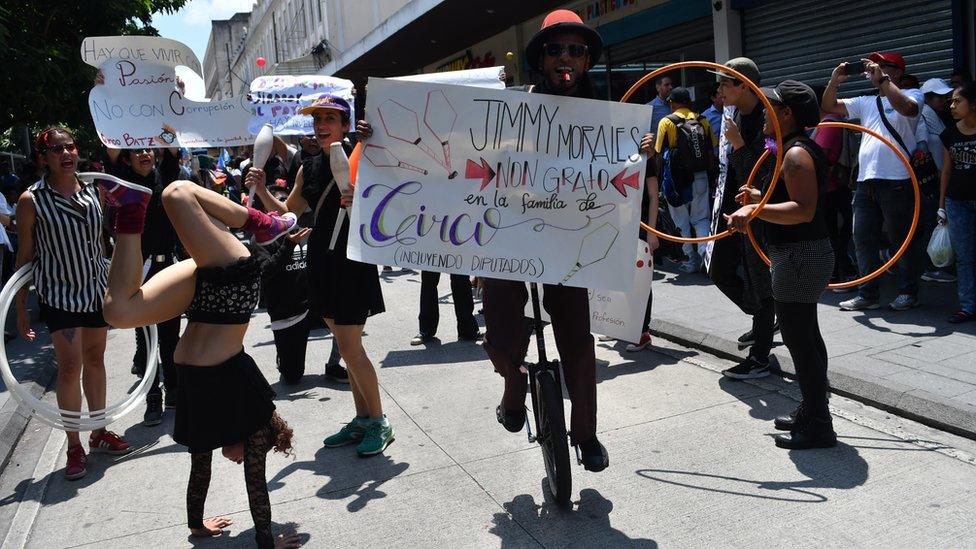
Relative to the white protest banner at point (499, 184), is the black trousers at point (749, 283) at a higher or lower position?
lower

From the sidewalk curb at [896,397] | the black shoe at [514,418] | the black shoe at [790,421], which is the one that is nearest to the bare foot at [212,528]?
the black shoe at [514,418]

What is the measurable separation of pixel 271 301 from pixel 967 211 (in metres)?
5.76

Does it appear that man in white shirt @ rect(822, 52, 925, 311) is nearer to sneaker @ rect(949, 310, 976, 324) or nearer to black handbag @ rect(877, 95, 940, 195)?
black handbag @ rect(877, 95, 940, 195)

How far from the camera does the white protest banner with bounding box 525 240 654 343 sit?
21.6 ft

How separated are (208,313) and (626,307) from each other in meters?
3.81

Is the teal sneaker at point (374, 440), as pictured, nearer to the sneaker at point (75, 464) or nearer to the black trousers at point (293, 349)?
the sneaker at point (75, 464)

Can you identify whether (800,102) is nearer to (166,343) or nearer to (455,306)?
(455,306)

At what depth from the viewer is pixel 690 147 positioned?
899cm

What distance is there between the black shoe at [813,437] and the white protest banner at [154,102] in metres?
4.79

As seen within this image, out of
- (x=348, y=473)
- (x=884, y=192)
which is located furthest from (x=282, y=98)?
(x=884, y=192)

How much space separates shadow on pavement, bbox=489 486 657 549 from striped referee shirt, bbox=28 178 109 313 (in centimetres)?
292

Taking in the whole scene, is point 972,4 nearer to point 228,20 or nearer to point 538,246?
point 538,246

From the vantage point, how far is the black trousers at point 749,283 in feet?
19.0

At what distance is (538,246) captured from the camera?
155 inches
